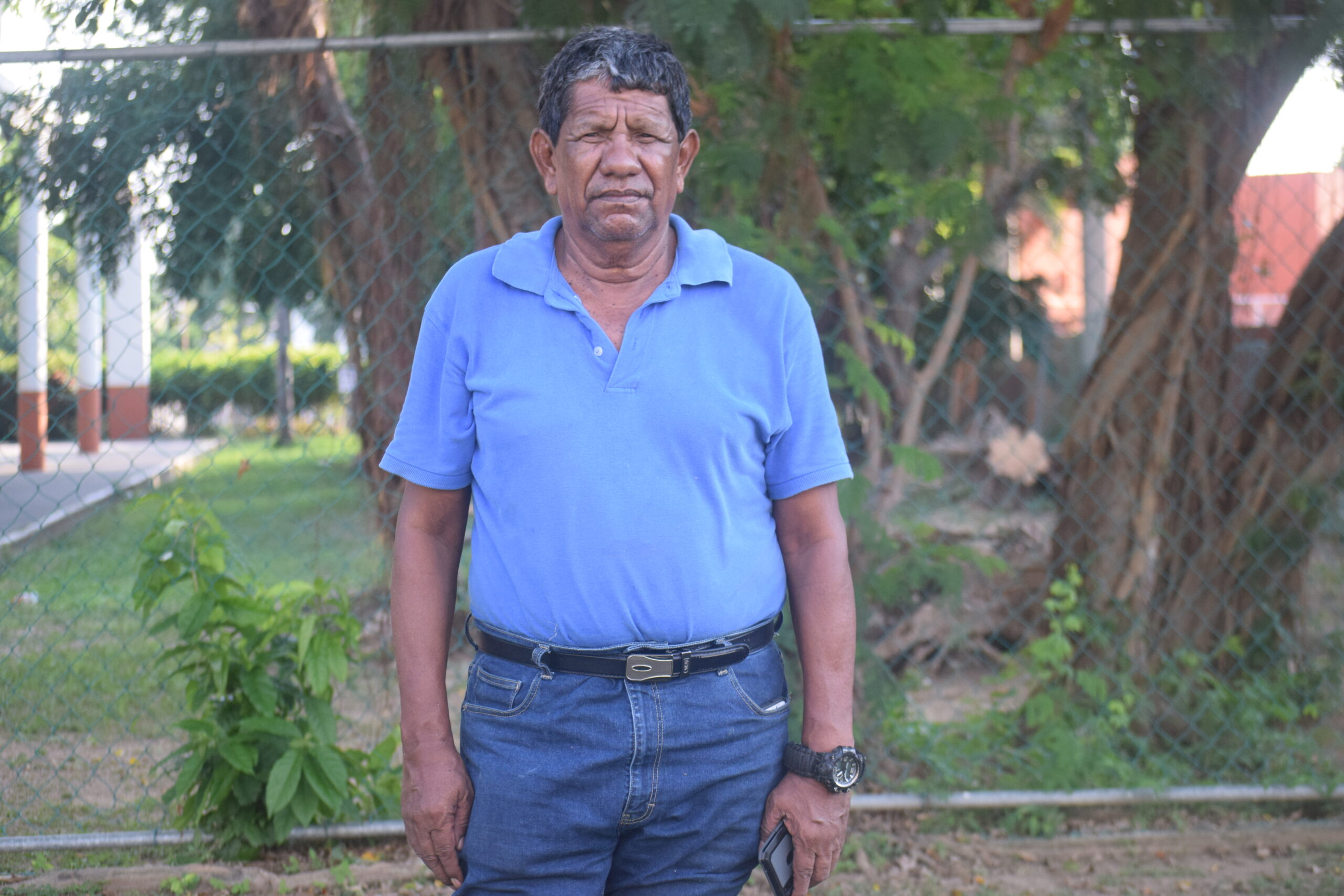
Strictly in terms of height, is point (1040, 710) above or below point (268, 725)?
below


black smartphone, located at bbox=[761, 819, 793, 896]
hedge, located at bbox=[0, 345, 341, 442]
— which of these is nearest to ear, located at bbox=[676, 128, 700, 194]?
black smartphone, located at bbox=[761, 819, 793, 896]

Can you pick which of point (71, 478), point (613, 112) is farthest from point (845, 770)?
point (71, 478)

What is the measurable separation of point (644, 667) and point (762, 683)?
250mm

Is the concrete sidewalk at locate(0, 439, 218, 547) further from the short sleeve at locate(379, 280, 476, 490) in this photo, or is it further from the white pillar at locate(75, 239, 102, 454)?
the short sleeve at locate(379, 280, 476, 490)

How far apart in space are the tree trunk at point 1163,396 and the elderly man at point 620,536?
265 centimetres

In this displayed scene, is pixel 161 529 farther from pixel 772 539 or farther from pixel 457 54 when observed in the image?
pixel 772 539

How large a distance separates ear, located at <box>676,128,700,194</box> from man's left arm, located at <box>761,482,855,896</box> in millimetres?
604

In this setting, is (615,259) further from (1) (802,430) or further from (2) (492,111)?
(2) (492,111)

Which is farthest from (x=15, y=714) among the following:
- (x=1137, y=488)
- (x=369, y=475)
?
(x=1137, y=488)

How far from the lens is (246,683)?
2.93 m

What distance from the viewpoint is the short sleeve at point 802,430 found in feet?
6.01

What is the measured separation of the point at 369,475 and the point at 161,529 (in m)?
1.31

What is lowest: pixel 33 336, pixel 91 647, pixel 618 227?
pixel 91 647

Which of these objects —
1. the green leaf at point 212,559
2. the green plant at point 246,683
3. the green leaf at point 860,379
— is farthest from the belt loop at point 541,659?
the green leaf at point 860,379
